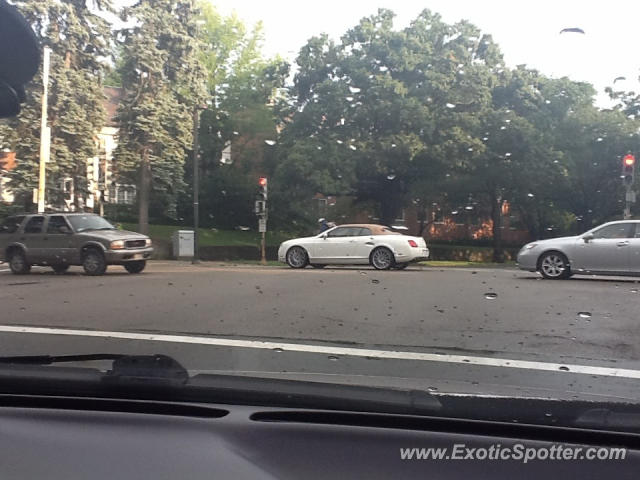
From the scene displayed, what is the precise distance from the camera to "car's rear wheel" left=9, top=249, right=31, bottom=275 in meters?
4.11

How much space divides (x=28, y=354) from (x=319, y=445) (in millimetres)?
1950

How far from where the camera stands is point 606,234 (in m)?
4.07

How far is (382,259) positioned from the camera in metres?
5.07

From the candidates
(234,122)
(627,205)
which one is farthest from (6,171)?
(627,205)

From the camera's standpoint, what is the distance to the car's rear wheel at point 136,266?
446cm

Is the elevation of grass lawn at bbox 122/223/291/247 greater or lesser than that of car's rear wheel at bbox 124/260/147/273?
greater

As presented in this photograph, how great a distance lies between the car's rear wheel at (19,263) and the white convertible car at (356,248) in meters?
1.80

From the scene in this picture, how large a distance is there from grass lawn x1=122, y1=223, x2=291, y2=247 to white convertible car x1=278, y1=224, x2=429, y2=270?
35 centimetres

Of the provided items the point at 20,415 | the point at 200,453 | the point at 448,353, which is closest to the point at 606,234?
the point at 448,353

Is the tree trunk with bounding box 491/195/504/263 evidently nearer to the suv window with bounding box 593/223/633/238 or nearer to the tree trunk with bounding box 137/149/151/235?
the suv window with bounding box 593/223/633/238

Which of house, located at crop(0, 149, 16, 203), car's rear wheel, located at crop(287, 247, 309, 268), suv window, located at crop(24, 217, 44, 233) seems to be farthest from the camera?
car's rear wheel, located at crop(287, 247, 309, 268)

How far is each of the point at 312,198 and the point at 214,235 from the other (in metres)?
0.79

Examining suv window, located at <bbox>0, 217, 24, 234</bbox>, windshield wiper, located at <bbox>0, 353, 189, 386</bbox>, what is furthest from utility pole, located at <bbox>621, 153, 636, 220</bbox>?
suv window, located at <bbox>0, 217, 24, 234</bbox>

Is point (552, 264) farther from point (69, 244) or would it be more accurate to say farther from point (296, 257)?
point (69, 244)
